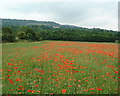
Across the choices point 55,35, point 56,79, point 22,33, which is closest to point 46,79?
point 56,79

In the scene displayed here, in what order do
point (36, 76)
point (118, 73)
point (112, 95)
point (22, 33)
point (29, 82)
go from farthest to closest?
1. point (22, 33)
2. point (118, 73)
3. point (36, 76)
4. point (29, 82)
5. point (112, 95)

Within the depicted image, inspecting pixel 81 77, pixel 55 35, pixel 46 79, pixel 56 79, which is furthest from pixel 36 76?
pixel 55 35

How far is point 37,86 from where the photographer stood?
179 inches

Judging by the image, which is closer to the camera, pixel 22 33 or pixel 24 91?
pixel 24 91

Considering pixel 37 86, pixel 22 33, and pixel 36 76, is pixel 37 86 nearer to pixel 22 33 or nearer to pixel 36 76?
pixel 36 76

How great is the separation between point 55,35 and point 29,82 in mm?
66081

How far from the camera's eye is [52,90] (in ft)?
14.3

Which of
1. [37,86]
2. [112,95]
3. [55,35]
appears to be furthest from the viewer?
[55,35]

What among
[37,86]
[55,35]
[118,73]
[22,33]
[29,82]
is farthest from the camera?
[55,35]

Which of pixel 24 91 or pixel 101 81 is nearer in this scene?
pixel 24 91

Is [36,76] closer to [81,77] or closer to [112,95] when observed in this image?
[81,77]

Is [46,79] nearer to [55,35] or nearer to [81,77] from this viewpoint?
[81,77]

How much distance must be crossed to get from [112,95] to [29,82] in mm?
2935

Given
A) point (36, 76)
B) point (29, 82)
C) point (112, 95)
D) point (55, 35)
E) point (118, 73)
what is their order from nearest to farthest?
point (112, 95) → point (29, 82) → point (36, 76) → point (118, 73) → point (55, 35)
